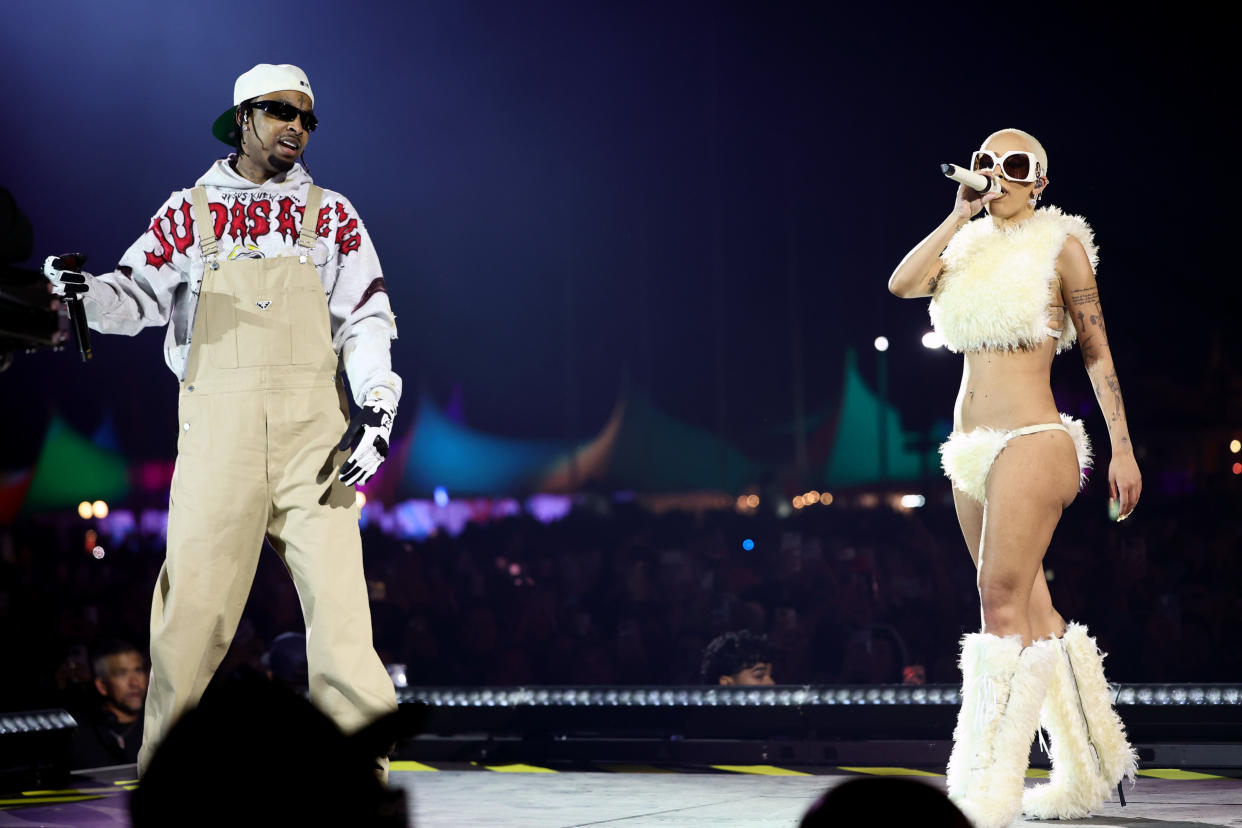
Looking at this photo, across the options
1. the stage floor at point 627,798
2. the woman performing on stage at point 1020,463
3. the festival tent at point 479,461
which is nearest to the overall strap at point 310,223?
the stage floor at point 627,798

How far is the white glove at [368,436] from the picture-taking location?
290cm

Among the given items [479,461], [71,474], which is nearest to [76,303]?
[479,461]

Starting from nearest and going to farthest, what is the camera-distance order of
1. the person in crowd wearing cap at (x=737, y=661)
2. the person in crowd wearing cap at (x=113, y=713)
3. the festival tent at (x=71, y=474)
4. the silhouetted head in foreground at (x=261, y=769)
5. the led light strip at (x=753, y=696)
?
the silhouetted head in foreground at (x=261, y=769) < the led light strip at (x=753, y=696) < the person in crowd wearing cap at (x=113, y=713) < the person in crowd wearing cap at (x=737, y=661) < the festival tent at (x=71, y=474)

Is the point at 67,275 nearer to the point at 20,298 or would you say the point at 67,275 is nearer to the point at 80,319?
the point at 80,319

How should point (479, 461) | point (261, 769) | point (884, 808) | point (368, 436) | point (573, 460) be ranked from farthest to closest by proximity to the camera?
point (479, 461), point (573, 460), point (368, 436), point (884, 808), point (261, 769)

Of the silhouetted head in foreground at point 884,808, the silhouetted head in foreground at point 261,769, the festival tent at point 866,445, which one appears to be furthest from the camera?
the festival tent at point 866,445

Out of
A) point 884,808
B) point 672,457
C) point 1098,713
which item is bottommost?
point 1098,713

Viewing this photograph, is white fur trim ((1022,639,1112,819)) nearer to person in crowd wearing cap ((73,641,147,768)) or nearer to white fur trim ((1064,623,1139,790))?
white fur trim ((1064,623,1139,790))

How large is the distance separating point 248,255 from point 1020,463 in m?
1.79

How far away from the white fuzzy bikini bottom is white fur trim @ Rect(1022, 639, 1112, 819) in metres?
0.41

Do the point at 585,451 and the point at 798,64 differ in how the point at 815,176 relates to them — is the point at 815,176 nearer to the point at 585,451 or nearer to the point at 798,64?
the point at 798,64

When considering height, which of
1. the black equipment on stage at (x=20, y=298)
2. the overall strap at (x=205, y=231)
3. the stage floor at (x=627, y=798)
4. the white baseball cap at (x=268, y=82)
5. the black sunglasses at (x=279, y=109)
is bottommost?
the stage floor at (x=627, y=798)

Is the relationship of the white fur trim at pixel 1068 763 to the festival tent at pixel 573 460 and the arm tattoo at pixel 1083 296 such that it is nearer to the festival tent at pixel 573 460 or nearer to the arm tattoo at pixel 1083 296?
the arm tattoo at pixel 1083 296

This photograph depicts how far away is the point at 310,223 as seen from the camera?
10.1ft
